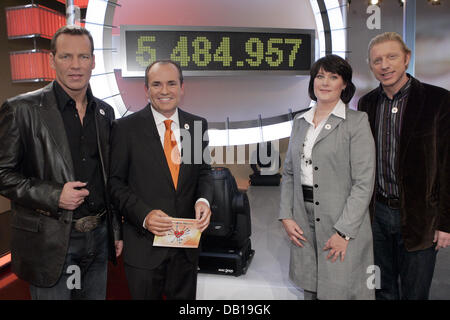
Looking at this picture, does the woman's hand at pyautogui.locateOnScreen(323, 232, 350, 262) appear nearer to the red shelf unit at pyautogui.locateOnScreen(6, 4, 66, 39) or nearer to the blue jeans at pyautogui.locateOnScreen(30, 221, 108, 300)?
the blue jeans at pyautogui.locateOnScreen(30, 221, 108, 300)

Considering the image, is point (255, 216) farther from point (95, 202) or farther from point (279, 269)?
point (95, 202)

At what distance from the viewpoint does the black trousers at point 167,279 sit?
1.33 m

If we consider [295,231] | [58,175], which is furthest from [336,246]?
[58,175]

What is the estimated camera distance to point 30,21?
12.7 ft

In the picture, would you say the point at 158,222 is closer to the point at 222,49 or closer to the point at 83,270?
the point at 83,270

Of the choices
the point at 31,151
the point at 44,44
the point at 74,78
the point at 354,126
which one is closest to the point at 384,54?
the point at 354,126

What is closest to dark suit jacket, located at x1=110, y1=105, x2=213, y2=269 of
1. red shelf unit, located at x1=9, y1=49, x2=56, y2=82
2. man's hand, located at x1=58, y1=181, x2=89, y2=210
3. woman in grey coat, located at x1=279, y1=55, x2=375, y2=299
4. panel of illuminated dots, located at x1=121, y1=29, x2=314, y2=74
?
man's hand, located at x1=58, y1=181, x2=89, y2=210

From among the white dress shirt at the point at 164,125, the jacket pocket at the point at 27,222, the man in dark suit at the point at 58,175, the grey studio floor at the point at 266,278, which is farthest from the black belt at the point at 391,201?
the jacket pocket at the point at 27,222

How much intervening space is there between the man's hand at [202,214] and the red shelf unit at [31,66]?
139 inches

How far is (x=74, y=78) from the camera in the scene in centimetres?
140

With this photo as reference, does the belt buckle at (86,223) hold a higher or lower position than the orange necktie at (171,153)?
lower

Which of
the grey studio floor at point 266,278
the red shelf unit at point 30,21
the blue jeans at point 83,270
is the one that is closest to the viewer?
the blue jeans at point 83,270

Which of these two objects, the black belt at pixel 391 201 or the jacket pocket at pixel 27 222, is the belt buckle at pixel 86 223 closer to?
the jacket pocket at pixel 27 222

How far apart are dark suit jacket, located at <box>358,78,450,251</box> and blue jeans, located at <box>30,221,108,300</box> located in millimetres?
1457
